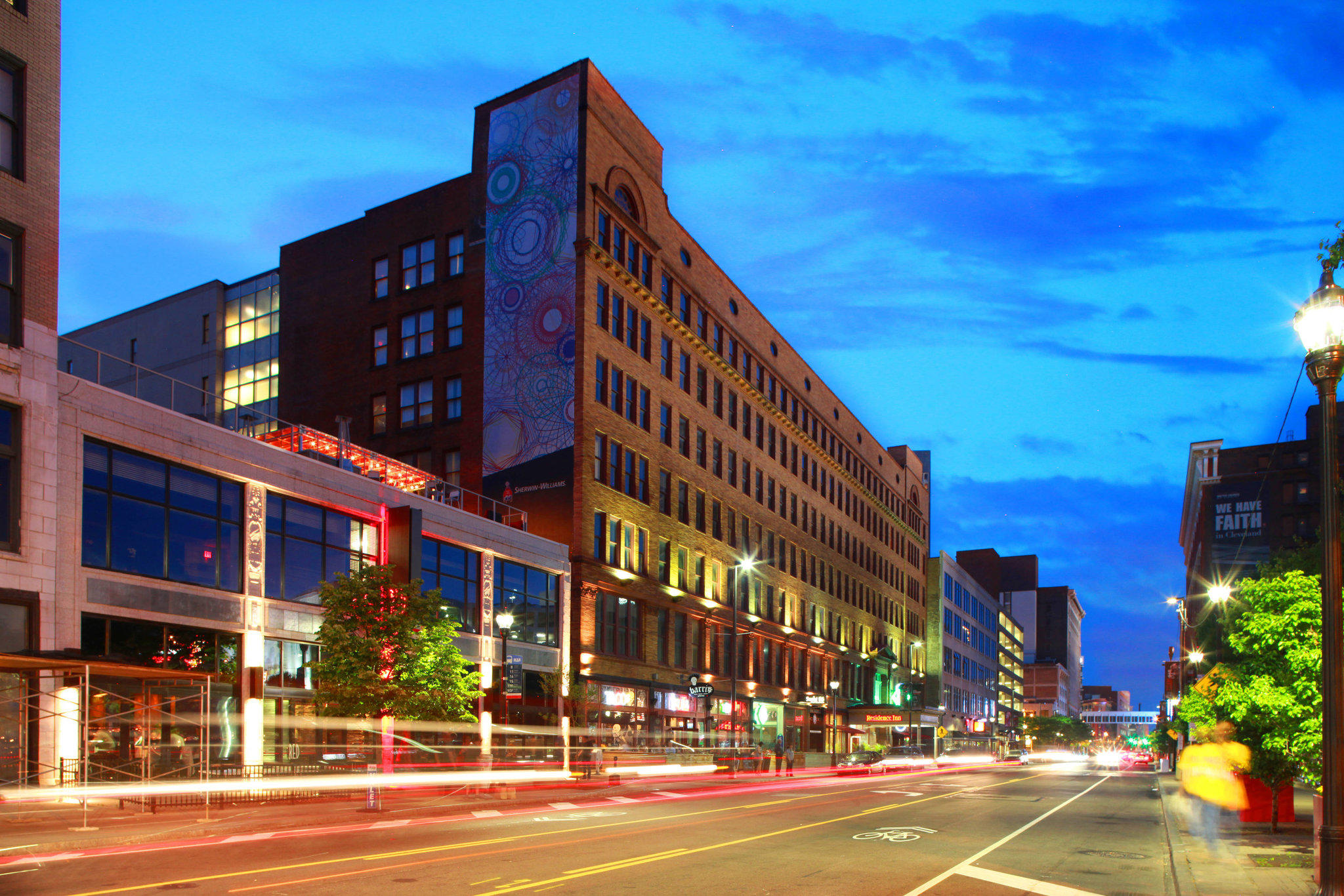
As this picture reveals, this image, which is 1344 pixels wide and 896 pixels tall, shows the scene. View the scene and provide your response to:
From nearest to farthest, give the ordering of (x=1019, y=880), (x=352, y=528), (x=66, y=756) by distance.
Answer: (x=1019, y=880) → (x=66, y=756) → (x=352, y=528)

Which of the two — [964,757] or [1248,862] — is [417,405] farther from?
[964,757]

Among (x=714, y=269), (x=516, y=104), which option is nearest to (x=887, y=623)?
(x=714, y=269)

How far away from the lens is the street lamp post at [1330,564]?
1123cm

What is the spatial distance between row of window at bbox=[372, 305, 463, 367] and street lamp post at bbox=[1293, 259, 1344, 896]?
45.7 m

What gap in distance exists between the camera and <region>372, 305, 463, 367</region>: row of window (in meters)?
54.7

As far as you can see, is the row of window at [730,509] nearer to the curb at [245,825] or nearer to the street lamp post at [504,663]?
the street lamp post at [504,663]

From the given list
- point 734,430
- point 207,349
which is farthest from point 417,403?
point 734,430

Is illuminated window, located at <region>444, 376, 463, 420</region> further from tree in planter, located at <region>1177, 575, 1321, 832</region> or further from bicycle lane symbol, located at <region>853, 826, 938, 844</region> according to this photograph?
tree in planter, located at <region>1177, 575, 1321, 832</region>

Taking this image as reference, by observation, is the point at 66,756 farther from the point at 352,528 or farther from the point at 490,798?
the point at 352,528

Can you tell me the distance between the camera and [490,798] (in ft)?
105

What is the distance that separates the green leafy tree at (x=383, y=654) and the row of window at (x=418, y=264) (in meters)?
26.9

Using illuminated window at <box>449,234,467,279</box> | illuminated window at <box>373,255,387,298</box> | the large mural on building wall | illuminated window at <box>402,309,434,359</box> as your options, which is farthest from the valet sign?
illuminated window at <box>373,255,387,298</box>

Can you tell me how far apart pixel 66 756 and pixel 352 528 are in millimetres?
13981

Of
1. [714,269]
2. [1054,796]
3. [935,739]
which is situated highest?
[714,269]
